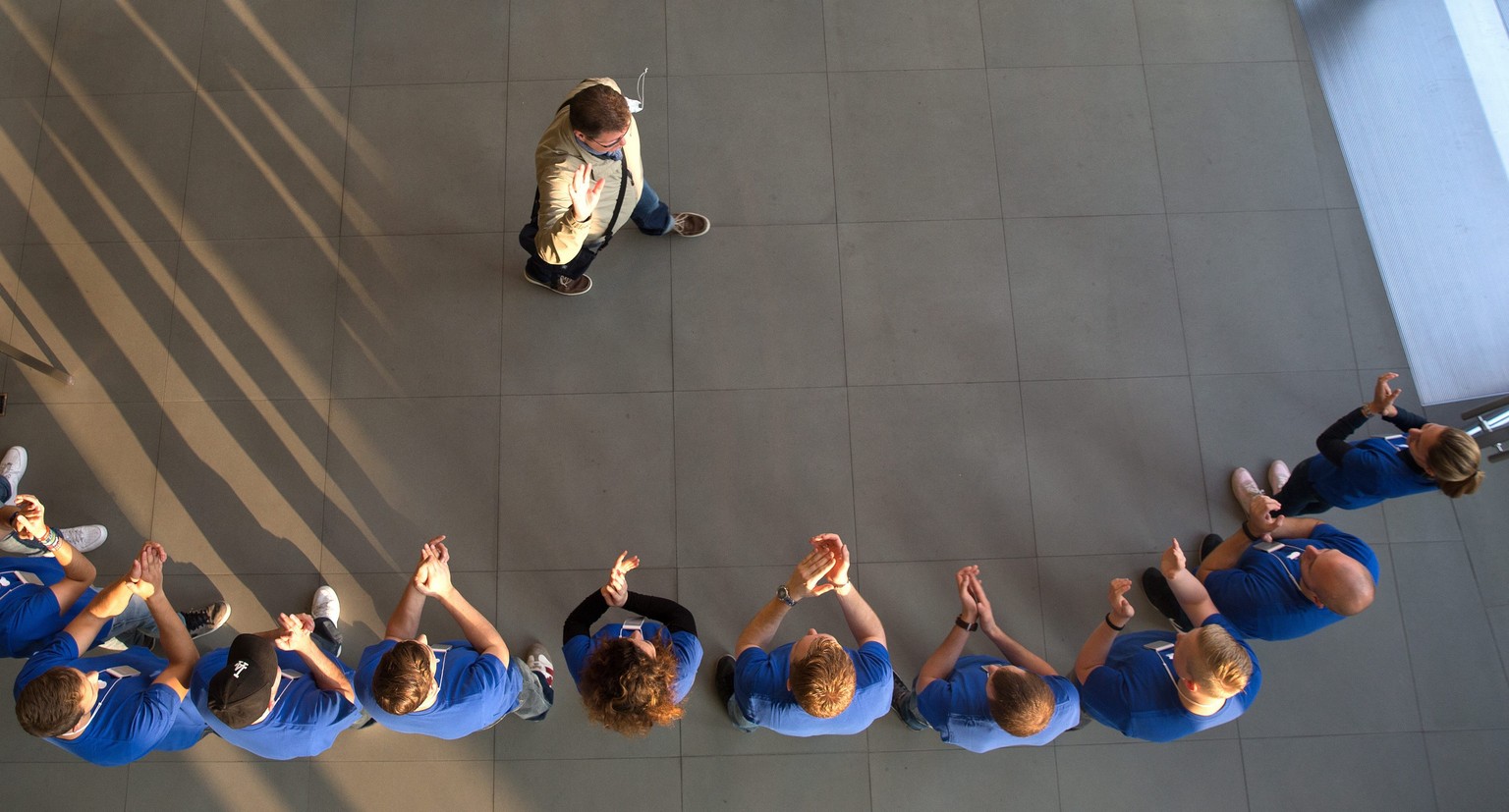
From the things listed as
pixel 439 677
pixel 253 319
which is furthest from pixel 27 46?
pixel 439 677

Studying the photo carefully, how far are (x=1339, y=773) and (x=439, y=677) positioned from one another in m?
4.01

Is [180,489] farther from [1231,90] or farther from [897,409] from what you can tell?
[1231,90]

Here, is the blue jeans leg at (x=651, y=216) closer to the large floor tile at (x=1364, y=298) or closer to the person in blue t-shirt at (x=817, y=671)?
the person in blue t-shirt at (x=817, y=671)

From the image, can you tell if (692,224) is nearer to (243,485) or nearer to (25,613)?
(243,485)

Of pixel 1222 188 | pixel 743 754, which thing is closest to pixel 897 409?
pixel 743 754

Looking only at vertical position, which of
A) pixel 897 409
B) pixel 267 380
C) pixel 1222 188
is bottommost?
pixel 897 409

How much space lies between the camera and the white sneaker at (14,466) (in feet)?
12.5

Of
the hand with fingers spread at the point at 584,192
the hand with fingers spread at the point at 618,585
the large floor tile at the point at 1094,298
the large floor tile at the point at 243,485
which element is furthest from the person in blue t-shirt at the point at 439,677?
the large floor tile at the point at 1094,298

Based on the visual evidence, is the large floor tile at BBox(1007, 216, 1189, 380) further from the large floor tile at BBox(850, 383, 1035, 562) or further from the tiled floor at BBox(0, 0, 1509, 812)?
the large floor tile at BBox(850, 383, 1035, 562)

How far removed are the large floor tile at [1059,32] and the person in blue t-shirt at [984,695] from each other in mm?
2962

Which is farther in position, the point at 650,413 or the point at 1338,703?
the point at 650,413

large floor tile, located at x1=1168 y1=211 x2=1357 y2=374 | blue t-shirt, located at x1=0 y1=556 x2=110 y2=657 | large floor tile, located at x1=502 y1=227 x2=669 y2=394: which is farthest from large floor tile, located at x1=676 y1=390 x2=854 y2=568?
blue t-shirt, located at x1=0 y1=556 x2=110 y2=657

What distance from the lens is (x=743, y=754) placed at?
3.71m

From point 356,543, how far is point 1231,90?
522 cm
